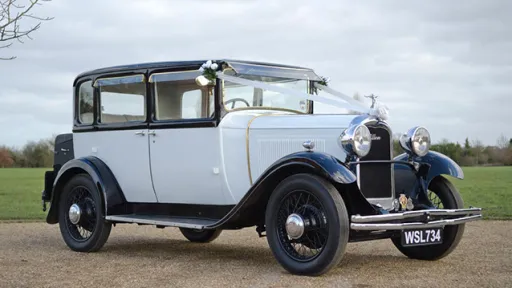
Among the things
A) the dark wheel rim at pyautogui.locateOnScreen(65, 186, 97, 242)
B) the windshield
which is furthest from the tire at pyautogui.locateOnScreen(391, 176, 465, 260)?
the dark wheel rim at pyautogui.locateOnScreen(65, 186, 97, 242)

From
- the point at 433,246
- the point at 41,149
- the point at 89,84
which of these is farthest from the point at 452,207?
the point at 41,149

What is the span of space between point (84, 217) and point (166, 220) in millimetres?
1515

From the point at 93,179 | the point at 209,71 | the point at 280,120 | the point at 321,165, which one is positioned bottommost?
the point at 93,179

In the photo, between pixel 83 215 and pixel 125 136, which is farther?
pixel 83 215

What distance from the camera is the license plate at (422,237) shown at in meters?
6.91

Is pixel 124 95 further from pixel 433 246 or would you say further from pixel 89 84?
pixel 433 246

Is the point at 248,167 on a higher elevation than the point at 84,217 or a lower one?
higher

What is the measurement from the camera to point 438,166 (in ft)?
25.8

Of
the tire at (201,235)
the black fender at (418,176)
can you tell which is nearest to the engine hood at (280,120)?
the black fender at (418,176)

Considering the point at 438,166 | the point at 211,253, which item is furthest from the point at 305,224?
the point at 211,253

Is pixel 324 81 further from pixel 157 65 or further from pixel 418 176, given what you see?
pixel 157 65

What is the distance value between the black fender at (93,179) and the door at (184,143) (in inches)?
25.0

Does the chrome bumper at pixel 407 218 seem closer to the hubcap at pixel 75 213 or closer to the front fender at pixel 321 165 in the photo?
the front fender at pixel 321 165

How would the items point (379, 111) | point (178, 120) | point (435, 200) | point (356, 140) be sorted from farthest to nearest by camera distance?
point (178, 120), point (435, 200), point (379, 111), point (356, 140)
